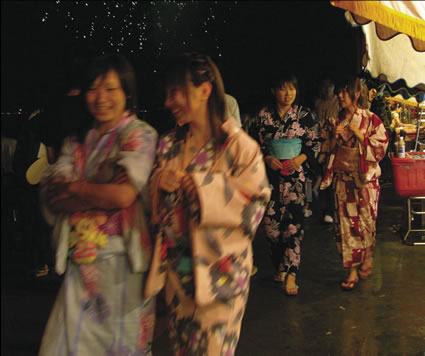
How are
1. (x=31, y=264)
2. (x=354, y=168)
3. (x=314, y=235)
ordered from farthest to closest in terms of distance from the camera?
1. (x=314, y=235)
2. (x=31, y=264)
3. (x=354, y=168)

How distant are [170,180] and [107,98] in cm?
47

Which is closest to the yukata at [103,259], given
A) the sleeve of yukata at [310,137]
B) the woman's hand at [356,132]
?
the sleeve of yukata at [310,137]

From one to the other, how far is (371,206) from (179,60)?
3.17 m

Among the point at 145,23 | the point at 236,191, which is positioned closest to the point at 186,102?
the point at 236,191

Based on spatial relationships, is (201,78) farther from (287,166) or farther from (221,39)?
(221,39)

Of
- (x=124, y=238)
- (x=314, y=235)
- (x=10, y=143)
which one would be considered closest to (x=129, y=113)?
(x=124, y=238)

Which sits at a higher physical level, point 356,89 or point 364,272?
point 356,89

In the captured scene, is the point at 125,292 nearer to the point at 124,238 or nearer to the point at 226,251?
the point at 124,238

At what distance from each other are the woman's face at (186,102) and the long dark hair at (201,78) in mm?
16

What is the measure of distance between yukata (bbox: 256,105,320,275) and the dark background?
1066 mm

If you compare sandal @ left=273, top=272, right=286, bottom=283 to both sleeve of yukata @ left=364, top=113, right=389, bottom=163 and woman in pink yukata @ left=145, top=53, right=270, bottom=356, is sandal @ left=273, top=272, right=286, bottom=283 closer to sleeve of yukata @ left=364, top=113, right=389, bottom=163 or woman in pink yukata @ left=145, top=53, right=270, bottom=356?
sleeve of yukata @ left=364, top=113, right=389, bottom=163

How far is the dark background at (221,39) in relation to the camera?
4.80 m

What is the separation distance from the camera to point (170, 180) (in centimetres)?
214

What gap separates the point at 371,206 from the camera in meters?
4.79
